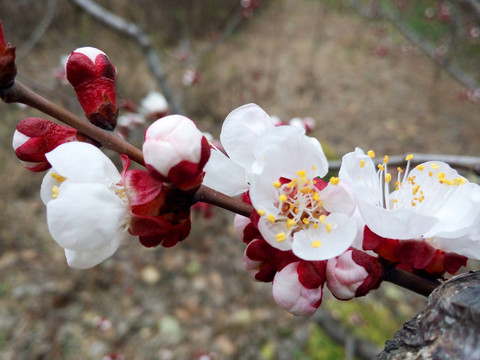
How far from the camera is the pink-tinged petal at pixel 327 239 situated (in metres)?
0.68

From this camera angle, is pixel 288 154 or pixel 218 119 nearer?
pixel 288 154

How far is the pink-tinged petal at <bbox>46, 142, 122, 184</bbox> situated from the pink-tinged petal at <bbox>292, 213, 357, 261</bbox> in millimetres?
391

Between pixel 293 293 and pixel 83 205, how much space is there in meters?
0.43

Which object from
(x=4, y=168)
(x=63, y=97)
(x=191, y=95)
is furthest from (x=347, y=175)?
(x=191, y=95)

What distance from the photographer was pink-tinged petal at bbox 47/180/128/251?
2.03ft

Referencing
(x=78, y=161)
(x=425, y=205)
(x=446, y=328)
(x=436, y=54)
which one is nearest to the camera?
(x=446, y=328)

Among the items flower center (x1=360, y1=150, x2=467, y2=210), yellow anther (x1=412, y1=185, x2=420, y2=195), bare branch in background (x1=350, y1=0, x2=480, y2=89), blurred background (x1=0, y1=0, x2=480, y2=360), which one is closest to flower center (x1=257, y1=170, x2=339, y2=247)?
flower center (x1=360, y1=150, x2=467, y2=210)

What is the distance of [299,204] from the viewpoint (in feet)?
2.60

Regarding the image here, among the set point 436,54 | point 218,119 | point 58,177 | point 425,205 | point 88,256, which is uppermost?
point 425,205

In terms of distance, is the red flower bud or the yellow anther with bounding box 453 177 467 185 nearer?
the red flower bud

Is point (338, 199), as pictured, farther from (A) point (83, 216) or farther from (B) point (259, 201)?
(A) point (83, 216)

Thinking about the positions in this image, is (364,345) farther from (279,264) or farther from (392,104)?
(392,104)

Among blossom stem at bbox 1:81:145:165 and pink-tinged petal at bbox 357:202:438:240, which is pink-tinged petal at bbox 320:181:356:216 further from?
blossom stem at bbox 1:81:145:165

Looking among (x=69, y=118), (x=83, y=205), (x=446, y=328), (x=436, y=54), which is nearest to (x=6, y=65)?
(x=69, y=118)
